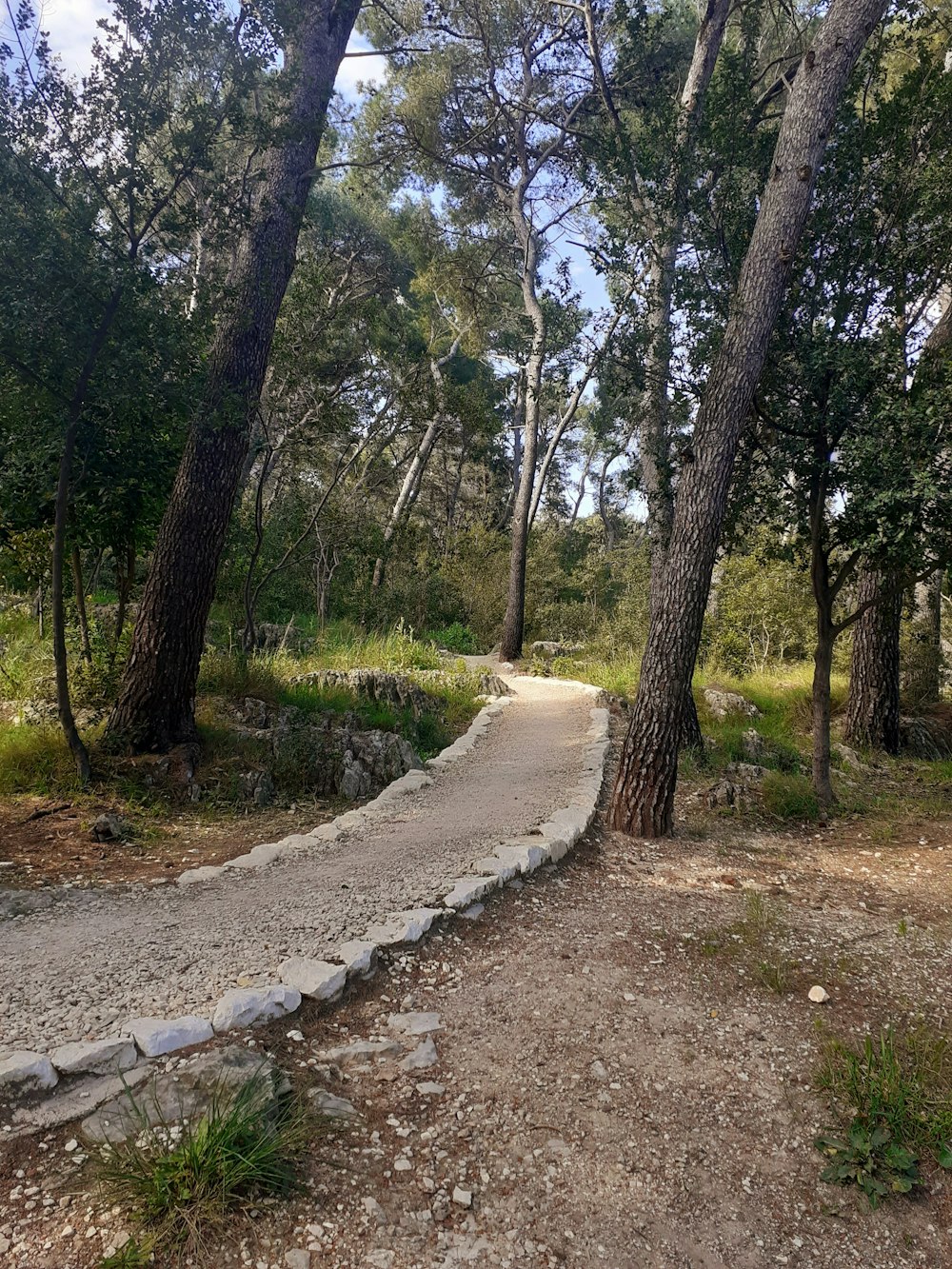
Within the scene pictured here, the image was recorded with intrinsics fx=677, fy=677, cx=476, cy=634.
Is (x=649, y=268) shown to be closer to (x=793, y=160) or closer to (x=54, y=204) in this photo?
(x=793, y=160)

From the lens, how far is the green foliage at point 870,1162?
1.77 m

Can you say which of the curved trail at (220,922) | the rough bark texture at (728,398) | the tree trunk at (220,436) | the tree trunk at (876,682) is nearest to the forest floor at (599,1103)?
the curved trail at (220,922)

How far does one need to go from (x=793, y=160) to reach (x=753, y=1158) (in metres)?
5.46

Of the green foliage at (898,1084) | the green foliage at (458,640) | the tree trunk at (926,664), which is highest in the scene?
the tree trunk at (926,664)

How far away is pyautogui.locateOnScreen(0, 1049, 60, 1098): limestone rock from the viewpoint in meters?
1.88

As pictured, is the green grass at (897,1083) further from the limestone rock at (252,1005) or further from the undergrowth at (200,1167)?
the limestone rock at (252,1005)

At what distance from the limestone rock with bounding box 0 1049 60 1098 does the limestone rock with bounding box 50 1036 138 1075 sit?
Answer: 4cm

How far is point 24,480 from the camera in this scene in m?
4.93

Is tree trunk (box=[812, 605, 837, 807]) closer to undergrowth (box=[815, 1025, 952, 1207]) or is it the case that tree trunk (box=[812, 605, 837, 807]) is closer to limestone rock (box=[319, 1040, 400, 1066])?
undergrowth (box=[815, 1025, 952, 1207])

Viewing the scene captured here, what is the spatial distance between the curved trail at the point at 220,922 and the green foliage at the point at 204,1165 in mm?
600

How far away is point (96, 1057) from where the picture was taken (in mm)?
2006

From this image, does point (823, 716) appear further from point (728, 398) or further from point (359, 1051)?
point (359, 1051)

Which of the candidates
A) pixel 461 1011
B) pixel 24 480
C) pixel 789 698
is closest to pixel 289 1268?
pixel 461 1011

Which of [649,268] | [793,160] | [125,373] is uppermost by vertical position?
[649,268]
